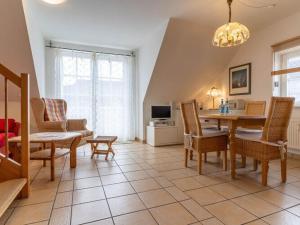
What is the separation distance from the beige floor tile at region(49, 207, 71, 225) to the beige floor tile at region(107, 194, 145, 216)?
1.14ft

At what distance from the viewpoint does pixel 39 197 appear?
5.90 ft

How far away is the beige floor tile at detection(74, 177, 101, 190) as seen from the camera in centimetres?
206

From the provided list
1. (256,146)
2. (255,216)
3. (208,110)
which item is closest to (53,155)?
(255,216)

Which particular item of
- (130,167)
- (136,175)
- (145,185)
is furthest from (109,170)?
(145,185)

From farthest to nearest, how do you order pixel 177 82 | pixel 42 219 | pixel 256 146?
pixel 177 82 → pixel 256 146 → pixel 42 219

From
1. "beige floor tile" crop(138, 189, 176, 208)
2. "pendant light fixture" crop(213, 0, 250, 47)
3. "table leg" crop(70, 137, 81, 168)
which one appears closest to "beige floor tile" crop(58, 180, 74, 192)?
"table leg" crop(70, 137, 81, 168)

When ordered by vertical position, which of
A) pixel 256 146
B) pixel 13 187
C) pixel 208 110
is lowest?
pixel 13 187

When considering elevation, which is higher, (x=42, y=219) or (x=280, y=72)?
(x=280, y=72)

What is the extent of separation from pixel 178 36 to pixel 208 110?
85.5 inches

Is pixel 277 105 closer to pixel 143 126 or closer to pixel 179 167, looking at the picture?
pixel 179 167

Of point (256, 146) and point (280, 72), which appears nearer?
point (256, 146)

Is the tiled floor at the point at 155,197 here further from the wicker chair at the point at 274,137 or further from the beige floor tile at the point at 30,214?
the wicker chair at the point at 274,137

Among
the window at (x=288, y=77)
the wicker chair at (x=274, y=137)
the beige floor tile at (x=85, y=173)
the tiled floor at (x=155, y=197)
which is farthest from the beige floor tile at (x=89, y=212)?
the window at (x=288, y=77)

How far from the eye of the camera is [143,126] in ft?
15.2
